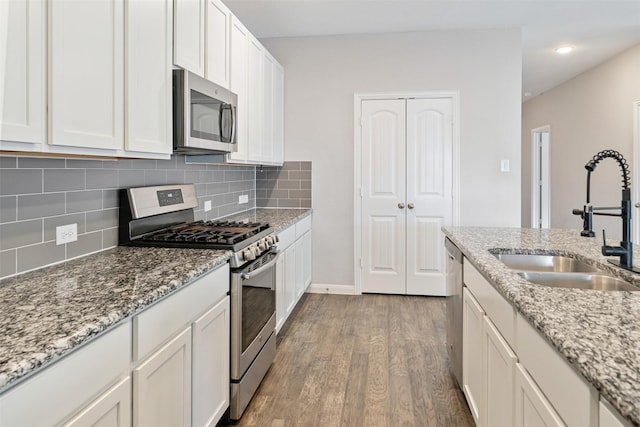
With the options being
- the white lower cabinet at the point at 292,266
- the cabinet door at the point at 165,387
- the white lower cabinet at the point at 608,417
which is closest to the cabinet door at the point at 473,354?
the white lower cabinet at the point at 608,417

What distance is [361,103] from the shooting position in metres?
4.32

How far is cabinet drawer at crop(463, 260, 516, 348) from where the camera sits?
1.35m

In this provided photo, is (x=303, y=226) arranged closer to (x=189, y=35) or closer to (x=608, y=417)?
(x=189, y=35)

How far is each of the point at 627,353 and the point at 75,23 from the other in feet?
5.79

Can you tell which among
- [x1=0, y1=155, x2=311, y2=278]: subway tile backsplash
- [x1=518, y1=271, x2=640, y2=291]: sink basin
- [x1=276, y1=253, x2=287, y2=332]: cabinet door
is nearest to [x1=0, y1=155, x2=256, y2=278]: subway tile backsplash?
[x1=0, y1=155, x2=311, y2=278]: subway tile backsplash

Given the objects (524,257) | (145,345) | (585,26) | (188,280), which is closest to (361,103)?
(585,26)

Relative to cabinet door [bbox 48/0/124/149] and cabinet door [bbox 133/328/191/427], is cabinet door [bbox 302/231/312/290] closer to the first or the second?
cabinet door [bbox 133/328/191/427]

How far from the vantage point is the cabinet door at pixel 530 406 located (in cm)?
101

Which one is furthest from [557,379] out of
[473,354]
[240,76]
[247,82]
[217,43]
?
[247,82]

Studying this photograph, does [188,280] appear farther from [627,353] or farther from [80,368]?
[627,353]

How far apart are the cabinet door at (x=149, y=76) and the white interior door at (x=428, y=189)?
283 cm

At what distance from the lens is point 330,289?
4457 millimetres

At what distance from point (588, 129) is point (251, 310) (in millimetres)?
5377

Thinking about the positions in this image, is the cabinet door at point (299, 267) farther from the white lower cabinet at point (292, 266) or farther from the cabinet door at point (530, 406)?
the cabinet door at point (530, 406)
